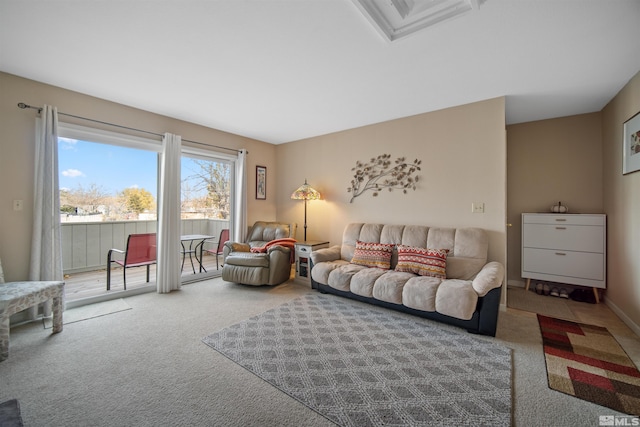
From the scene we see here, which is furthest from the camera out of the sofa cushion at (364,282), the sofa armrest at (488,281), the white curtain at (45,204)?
the sofa cushion at (364,282)

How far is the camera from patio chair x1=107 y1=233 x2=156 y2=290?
350 cm

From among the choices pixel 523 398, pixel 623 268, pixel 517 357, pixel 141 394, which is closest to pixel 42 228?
pixel 141 394

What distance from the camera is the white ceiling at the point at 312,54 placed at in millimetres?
1755

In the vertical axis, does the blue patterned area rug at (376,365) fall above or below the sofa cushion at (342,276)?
below

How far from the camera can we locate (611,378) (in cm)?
181

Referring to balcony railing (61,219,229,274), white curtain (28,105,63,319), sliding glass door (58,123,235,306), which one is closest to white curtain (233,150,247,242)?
sliding glass door (58,123,235,306)

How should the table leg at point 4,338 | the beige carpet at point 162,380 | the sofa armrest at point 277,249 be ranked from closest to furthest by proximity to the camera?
the beige carpet at point 162,380
the table leg at point 4,338
the sofa armrest at point 277,249

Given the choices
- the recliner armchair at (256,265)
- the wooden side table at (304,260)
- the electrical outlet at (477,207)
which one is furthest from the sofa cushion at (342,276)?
the electrical outlet at (477,207)

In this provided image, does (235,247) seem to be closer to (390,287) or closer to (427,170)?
(390,287)

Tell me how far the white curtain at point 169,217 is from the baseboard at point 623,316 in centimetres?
528

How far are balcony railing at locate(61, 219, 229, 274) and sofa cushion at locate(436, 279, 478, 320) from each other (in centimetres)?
375

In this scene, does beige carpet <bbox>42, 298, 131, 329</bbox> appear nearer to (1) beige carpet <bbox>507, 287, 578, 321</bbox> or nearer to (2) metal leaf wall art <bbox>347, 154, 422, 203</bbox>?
(2) metal leaf wall art <bbox>347, 154, 422, 203</bbox>

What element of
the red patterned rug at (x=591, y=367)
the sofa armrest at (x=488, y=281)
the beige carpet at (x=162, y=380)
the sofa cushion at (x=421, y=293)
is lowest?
the beige carpet at (x=162, y=380)

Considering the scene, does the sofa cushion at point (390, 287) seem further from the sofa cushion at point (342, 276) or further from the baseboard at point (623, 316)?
the baseboard at point (623, 316)
